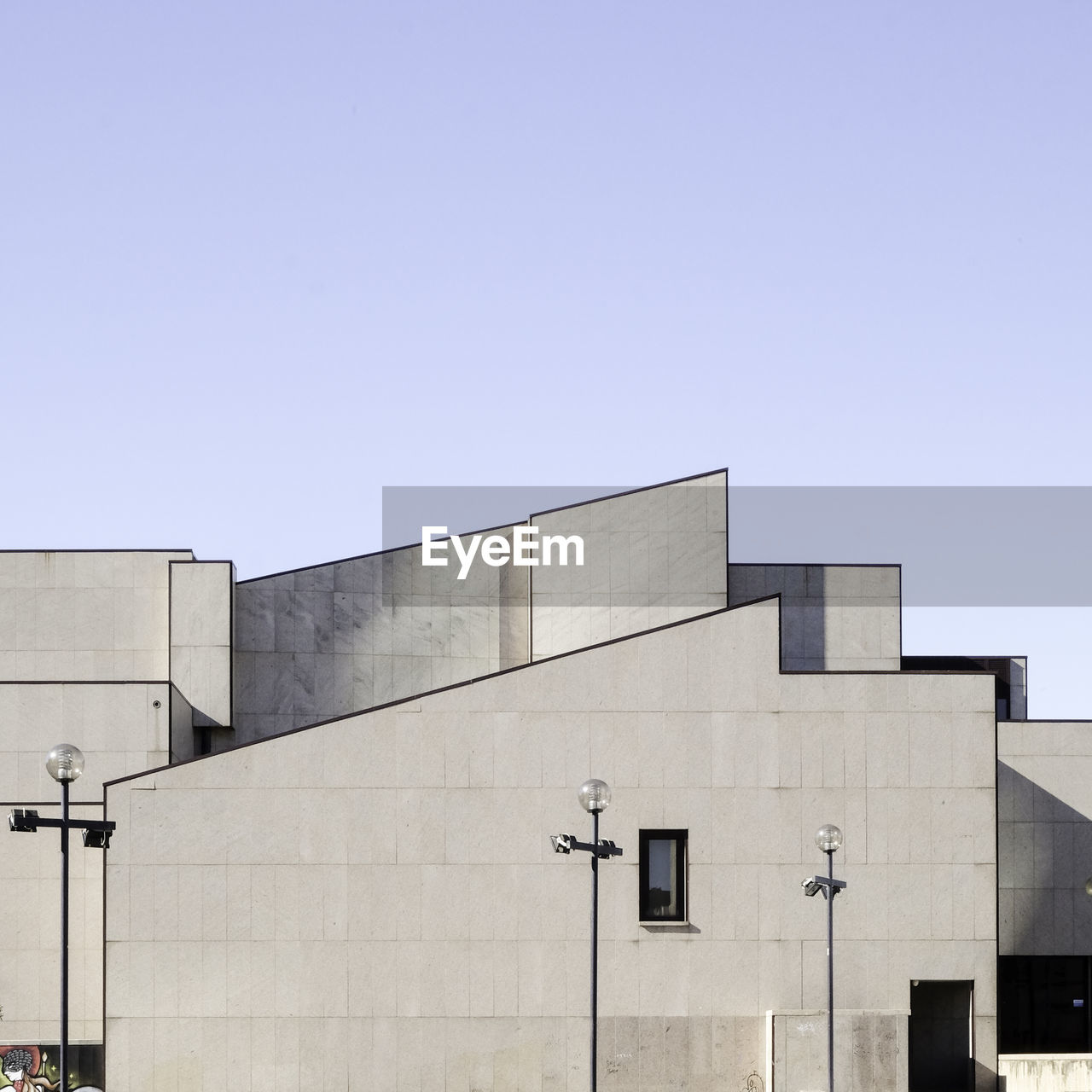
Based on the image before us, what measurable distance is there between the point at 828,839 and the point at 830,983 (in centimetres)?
282

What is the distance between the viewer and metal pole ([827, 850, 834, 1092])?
31109 mm

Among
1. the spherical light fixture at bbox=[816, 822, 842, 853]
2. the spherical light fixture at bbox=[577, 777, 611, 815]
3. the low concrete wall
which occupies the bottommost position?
the low concrete wall

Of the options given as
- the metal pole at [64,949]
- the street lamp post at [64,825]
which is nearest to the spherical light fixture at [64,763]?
the street lamp post at [64,825]

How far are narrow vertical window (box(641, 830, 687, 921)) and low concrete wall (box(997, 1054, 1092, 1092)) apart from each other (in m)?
7.79

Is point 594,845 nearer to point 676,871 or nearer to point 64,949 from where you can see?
point 676,871

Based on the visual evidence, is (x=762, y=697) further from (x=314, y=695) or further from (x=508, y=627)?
(x=314, y=695)

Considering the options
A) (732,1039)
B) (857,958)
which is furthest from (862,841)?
(732,1039)

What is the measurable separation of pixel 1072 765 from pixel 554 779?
51.3 feet

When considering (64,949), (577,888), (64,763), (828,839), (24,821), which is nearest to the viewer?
(64,763)

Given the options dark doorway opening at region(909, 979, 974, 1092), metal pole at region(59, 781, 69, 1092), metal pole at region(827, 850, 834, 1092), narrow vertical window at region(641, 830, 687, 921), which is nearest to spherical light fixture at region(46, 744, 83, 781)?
metal pole at region(59, 781, 69, 1092)

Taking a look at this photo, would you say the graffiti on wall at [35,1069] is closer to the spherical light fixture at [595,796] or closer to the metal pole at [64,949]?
the metal pole at [64,949]

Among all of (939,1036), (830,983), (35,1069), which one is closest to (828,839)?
(830,983)

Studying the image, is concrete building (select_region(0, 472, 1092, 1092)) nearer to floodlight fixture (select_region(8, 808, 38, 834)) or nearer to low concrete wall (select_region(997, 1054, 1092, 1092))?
low concrete wall (select_region(997, 1054, 1092, 1092))

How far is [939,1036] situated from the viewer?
113 feet
